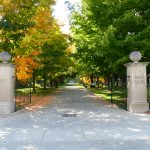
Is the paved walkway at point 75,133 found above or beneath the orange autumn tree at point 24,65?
beneath

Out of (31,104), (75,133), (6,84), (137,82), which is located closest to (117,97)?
(31,104)

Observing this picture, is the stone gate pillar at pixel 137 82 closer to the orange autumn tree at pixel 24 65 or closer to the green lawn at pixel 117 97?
the green lawn at pixel 117 97

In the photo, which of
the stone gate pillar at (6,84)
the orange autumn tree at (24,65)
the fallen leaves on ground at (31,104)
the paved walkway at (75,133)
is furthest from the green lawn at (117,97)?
the orange autumn tree at (24,65)

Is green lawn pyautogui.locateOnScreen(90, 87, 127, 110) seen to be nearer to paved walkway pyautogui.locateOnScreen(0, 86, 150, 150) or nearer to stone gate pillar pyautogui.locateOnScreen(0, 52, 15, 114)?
paved walkway pyautogui.locateOnScreen(0, 86, 150, 150)

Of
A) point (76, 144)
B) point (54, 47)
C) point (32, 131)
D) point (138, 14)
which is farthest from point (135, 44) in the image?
point (54, 47)

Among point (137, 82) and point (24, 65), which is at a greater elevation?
point (24, 65)

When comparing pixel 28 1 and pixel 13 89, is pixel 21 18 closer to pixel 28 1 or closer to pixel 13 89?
pixel 28 1

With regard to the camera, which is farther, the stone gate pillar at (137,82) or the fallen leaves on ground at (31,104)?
the fallen leaves on ground at (31,104)

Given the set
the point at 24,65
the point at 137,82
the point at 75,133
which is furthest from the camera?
the point at 24,65

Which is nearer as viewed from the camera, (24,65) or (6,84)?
(6,84)

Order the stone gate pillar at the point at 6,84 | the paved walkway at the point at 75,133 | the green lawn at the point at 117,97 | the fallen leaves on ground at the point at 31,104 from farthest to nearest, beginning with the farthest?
the green lawn at the point at 117,97 < the fallen leaves on ground at the point at 31,104 < the stone gate pillar at the point at 6,84 < the paved walkway at the point at 75,133

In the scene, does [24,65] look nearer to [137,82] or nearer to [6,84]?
[6,84]

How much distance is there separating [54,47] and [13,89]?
1789 centimetres

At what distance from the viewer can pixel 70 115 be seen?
54.4 ft
